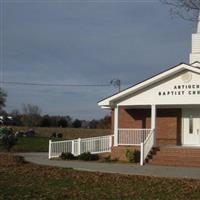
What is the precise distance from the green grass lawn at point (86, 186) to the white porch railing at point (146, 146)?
570 centimetres

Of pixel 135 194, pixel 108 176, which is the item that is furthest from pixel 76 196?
pixel 108 176

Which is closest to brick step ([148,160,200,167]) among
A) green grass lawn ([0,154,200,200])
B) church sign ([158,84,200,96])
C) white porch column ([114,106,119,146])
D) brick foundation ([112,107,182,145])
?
white porch column ([114,106,119,146])

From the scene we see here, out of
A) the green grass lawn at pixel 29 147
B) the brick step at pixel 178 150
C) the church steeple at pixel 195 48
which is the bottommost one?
the green grass lawn at pixel 29 147

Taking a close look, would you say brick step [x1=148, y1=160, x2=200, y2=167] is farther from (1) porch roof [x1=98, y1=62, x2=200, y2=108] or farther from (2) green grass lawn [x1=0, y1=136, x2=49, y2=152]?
(2) green grass lawn [x1=0, y1=136, x2=49, y2=152]

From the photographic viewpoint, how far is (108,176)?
1892 centimetres

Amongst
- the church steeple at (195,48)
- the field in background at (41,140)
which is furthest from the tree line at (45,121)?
the church steeple at (195,48)

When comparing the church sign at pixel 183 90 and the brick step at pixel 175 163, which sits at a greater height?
the church sign at pixel 183 90

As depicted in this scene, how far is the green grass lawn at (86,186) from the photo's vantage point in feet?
44.2

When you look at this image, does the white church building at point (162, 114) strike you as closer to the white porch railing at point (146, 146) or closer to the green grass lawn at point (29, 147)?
the white porch railing at point (146, 146)

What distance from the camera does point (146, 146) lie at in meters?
26.2

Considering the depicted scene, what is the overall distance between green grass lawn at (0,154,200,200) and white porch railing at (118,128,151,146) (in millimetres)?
8660

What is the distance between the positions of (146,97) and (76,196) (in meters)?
15.4

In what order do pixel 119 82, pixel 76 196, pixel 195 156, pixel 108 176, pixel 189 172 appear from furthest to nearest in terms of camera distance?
pixel 119 82 → pixel 195 156 → pixel 189 172 → pixel 108 176 → pixel 76 196

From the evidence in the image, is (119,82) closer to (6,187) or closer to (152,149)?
(152,149)
